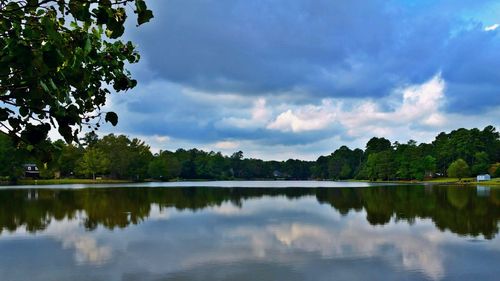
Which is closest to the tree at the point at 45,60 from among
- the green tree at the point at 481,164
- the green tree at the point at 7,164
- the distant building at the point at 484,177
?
the green tree at the point at 7,164

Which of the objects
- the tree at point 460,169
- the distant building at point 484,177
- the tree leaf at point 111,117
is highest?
the tree leaf at point 111,117

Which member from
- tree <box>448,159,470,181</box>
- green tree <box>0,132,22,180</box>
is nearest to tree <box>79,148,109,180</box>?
green tree <box>0,132,22,180</box>

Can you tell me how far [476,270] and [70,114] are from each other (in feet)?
54.4

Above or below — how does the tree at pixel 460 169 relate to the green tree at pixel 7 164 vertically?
below

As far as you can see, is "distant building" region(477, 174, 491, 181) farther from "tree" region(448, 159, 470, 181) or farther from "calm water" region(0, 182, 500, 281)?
"calm water" region(0, 182, 500, 281)

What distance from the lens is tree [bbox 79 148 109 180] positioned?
439ft

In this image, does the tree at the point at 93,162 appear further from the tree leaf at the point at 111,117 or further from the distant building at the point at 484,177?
the tree leaf at the point at 111,117

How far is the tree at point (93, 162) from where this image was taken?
13375 centimetres

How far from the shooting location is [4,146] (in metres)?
108

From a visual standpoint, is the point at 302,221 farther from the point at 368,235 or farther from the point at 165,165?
the point at 165,165

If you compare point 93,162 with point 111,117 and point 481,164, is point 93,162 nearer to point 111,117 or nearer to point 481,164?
point 481,164

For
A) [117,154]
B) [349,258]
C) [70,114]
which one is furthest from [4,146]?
[70,114]

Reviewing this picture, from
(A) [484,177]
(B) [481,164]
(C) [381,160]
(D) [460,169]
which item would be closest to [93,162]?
(C) [381,160]

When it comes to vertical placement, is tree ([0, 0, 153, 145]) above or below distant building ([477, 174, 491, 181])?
above
